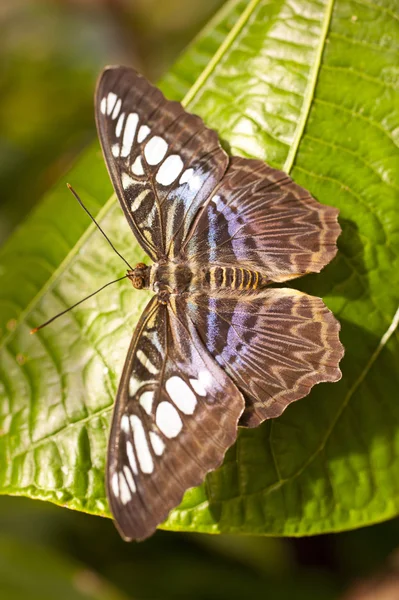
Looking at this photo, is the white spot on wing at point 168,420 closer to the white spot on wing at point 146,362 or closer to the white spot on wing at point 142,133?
the white spot on wing at point 146,362

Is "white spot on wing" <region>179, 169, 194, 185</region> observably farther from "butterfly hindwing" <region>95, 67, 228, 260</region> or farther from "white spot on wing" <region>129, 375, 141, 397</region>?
"white spot on wing" <region>129, 375, 141, 397</region>

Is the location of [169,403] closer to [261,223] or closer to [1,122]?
[261,223]

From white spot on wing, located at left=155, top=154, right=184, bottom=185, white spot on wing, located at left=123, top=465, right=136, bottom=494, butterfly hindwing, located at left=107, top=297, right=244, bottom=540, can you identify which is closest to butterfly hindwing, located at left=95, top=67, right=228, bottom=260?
white spot on wing, located at left=155, top=154, right=184, bottom=185

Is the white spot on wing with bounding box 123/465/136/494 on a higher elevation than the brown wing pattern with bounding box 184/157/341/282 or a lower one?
lower

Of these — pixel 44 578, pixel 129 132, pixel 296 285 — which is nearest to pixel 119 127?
pixel 129 132

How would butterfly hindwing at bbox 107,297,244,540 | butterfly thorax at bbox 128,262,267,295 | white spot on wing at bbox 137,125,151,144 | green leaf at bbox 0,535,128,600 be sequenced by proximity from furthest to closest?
green leaf at bbox 0,535,128,600 → white spot on wing at bbox 137,125,151,144 → butterfly thorax at bbox 128,262,267,295 → butterfly hindwing at bbox 107,297,244,540

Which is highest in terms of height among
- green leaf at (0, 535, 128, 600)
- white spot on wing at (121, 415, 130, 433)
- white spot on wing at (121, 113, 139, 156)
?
white spot on wing at (121, 113, 139, 156)

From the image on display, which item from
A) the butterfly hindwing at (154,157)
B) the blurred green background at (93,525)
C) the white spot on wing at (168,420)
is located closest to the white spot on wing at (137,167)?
the butterfly hindwing at (154,157)

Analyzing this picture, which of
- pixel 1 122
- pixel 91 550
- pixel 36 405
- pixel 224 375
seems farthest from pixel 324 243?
pixel 1 122
